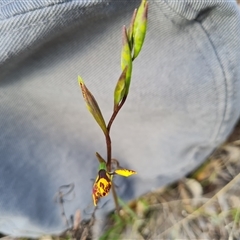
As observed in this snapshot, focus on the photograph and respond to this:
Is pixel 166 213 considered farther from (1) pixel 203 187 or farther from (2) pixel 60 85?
→ (2) pixel 60 85

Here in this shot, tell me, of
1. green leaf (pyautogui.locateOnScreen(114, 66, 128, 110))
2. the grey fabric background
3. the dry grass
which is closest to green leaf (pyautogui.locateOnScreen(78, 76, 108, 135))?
green leaf (pyautogui.locateOnScreen(114, 66, 128, 110))

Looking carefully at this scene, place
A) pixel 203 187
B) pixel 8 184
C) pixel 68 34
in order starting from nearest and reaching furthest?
1. pixel 68 34
2. pixel 8 184
3. pixel 203 187

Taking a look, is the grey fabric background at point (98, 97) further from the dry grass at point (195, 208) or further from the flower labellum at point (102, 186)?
the flower labellum at point (102, 186)

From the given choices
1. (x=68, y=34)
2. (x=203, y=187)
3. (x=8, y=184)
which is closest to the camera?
(x=68, y=34)

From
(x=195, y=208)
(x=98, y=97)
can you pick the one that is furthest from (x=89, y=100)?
(x=195, y=208)

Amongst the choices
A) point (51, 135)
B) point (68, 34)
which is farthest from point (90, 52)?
point (51, 135)

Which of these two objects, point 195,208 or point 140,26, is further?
point 195,208

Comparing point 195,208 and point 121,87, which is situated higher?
point 121,87

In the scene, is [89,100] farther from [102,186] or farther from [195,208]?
[195,208]
